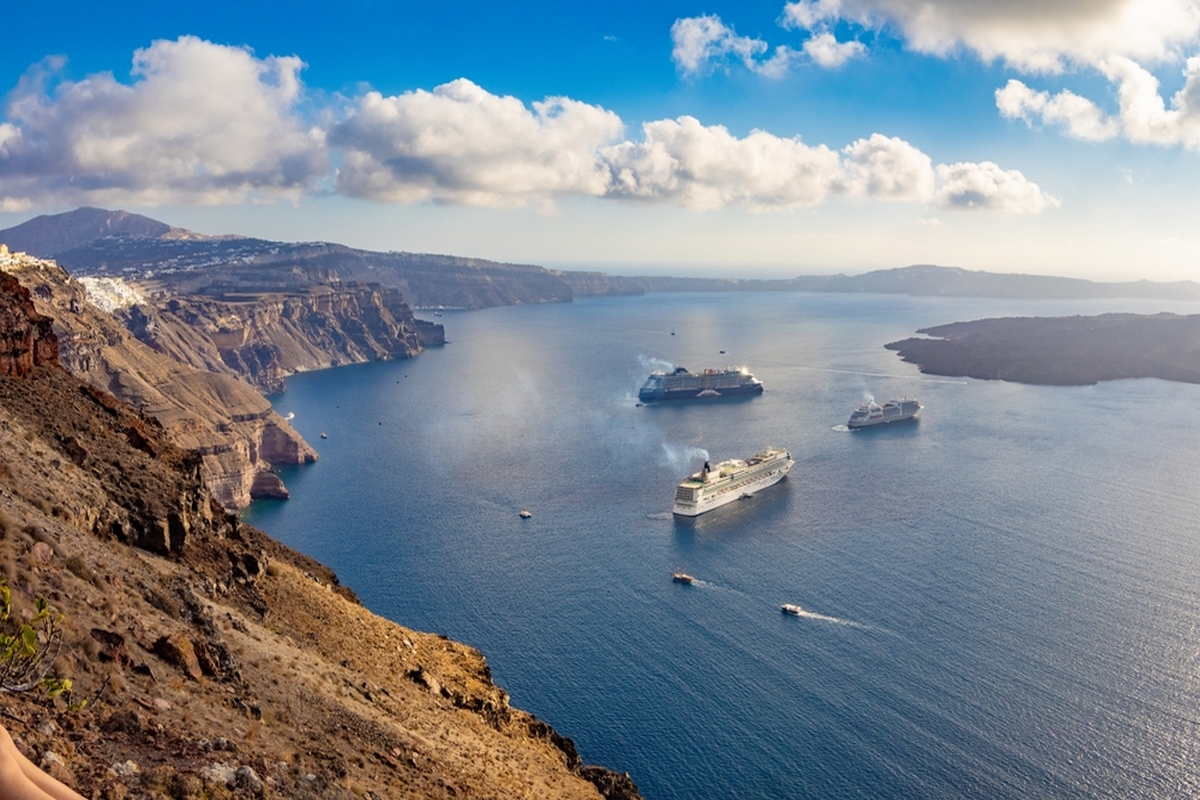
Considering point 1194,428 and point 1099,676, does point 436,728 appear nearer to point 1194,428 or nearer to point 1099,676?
point 1099,676

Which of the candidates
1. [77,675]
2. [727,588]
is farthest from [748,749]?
[77,675]

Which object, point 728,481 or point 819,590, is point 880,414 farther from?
point 819,590

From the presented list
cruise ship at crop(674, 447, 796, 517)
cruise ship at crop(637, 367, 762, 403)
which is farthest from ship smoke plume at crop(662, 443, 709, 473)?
cruise ship at crop(637, 367, 762, 403)

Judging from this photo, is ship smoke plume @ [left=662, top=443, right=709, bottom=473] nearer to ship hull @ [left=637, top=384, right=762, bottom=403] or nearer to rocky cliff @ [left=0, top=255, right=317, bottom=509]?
ship hull @ [left=637, top=384, right=762, bottom=403]

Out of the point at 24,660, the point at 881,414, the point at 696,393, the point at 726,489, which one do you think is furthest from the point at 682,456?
the point at 24,660

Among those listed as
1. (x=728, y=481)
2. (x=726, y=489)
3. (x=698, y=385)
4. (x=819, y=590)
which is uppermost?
(x=698, y=385)
